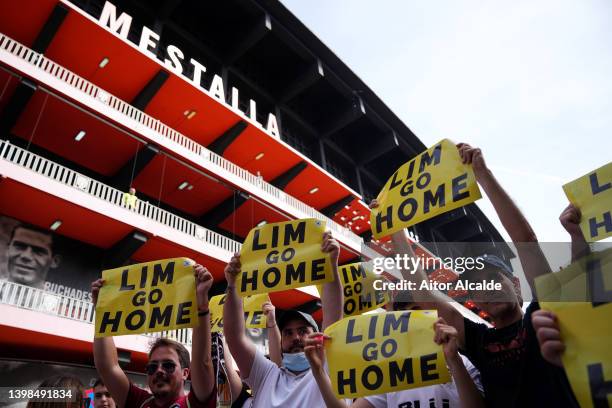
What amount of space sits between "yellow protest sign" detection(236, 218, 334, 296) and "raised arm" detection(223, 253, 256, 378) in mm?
75

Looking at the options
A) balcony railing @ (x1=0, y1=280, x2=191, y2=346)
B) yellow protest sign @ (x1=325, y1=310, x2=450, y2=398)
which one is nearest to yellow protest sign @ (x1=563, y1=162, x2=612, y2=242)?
yellow protest sign @ (x1=325, y1=310, x2=450, y2=398)

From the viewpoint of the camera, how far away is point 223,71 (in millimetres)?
17734

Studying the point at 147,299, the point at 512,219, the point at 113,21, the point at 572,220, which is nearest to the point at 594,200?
the point at 572,220

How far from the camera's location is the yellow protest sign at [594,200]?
6.38 ft

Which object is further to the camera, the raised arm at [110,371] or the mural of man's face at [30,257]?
the mural of man's face at [30,257]

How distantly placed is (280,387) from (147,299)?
122cm

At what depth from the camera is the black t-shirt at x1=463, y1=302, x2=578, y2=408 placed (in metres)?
1.67

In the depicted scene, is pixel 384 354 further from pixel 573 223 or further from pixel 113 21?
pixel 113 21

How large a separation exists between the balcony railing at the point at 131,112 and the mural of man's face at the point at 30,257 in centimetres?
392

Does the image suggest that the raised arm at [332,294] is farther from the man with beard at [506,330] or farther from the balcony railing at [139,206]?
the balcony railing at [139,206]

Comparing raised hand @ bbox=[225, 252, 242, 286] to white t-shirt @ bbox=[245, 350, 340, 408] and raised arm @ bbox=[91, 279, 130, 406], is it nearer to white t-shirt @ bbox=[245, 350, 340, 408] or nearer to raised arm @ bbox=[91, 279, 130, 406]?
white t-shirt @ bbox=[245, 350, 340, 408]

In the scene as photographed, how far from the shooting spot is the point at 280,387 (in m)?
2.54

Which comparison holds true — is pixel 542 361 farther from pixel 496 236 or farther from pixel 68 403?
pixel 496 236

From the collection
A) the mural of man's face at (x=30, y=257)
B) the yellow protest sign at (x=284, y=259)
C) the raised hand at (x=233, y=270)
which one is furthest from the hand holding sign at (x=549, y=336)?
the mural of man's face at (x=30, y=257)
